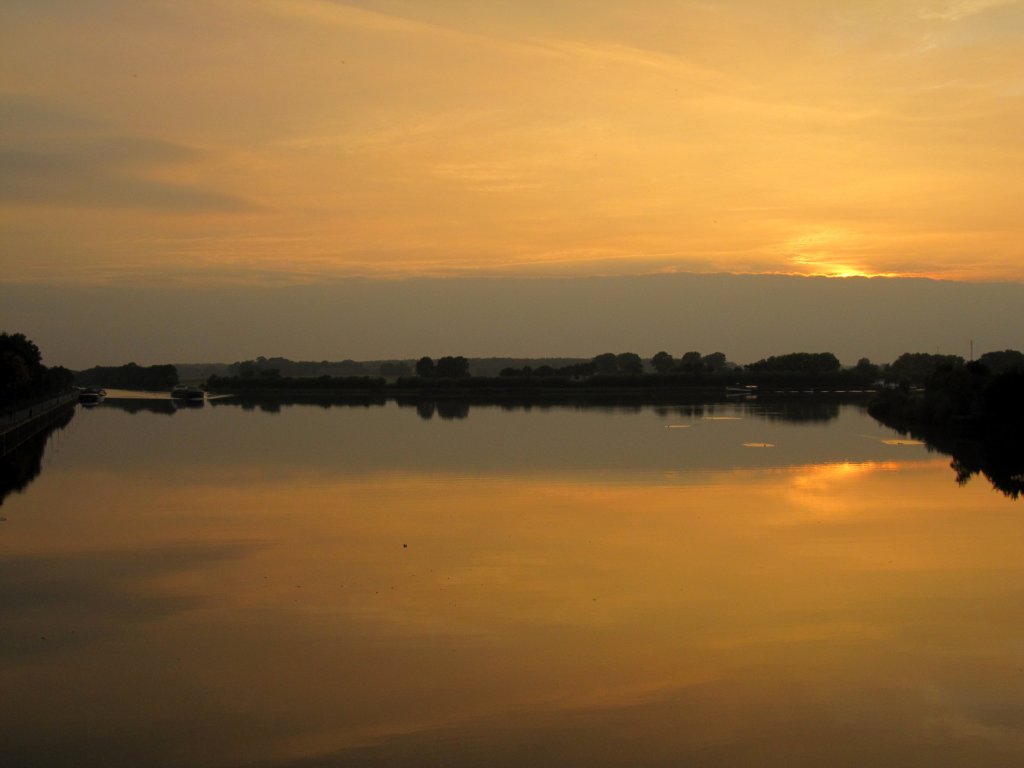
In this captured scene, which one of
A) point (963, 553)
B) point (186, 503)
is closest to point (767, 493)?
point (963, 553)

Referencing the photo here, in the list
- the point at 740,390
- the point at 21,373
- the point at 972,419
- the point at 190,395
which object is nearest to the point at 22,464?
the point at 21,373

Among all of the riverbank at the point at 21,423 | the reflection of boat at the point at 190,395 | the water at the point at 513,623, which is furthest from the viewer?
the reflection of boat at the point at 190,395

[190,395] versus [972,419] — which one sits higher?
[190,395]

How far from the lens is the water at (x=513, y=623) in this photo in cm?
811

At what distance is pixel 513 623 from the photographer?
36.5ft

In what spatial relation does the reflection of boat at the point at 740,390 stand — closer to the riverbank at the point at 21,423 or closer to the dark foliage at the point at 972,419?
the dark foliage at the point at 972,419

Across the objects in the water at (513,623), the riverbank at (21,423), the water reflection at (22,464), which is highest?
the riverbank at (21,423)

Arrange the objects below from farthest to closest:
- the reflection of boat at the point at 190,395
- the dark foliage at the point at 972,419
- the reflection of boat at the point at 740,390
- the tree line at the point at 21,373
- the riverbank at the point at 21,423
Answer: the reflection of boat at the point at 740,390, the reflection of boat at the point at 190,395, the tree line at the point at 21,373, the riverbank at the point at 21,423, the dark foliage at the point at 972,419

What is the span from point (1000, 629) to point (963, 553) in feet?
14.7

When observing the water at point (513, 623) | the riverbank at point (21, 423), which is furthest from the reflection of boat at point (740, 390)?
the water at point (513, 623)

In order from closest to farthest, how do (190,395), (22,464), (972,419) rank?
(22,464) → (972,419) → (190,395)

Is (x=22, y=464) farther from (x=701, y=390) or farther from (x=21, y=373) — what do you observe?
(x=701, y=390)

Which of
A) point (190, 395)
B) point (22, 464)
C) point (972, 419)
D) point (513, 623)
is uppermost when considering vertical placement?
point (190, 395)

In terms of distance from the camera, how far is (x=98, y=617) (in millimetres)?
11617
